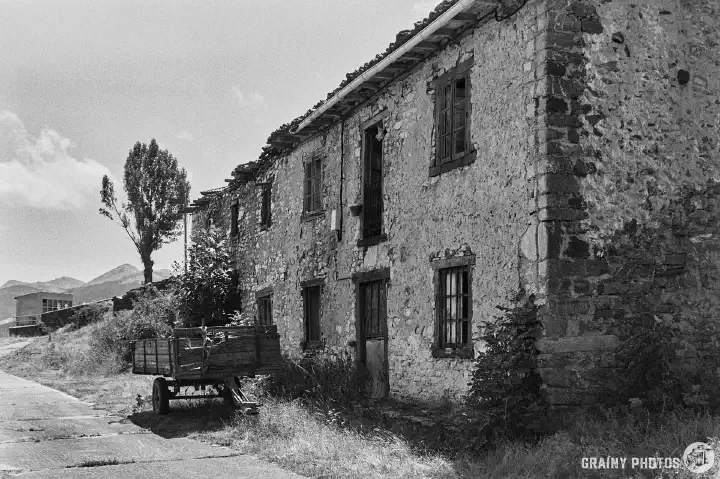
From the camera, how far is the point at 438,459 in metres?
7.99

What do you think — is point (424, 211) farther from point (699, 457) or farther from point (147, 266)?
point (147, 266)

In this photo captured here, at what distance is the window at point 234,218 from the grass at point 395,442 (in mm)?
8922

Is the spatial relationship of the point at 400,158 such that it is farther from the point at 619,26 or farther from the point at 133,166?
the point at 133,166

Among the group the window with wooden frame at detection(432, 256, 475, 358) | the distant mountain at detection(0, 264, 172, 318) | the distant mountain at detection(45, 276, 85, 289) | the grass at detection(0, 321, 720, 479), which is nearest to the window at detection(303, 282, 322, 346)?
the grass at detection(0, 321, 720, 479)

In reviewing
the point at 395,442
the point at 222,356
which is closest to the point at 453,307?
the point at 395,442

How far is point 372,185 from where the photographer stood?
13.6 metres

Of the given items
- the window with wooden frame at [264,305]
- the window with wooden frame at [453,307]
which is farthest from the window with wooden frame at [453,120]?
the window with wooden frame at [264,305]

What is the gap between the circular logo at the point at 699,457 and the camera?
6414 mm

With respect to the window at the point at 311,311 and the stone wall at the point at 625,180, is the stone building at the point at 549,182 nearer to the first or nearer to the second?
the stone wall at the point at 625,180

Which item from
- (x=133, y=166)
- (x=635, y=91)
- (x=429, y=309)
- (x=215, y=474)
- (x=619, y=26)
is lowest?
(x=215, y=474)

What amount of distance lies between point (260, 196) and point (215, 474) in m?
12.1

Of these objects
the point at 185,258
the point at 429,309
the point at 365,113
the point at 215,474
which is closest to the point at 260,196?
the point at 185,258

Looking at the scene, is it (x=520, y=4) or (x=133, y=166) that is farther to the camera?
(x=133, y=166)

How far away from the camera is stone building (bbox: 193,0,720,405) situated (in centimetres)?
894
